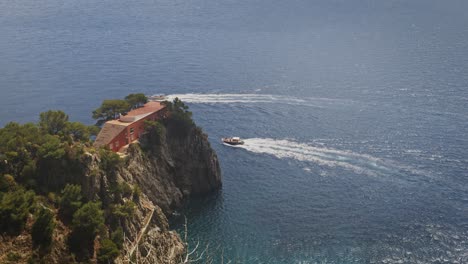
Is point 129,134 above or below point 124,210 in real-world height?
above

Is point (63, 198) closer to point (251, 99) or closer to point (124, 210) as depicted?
point (124, 210)

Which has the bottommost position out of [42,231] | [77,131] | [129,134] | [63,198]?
[42,231]

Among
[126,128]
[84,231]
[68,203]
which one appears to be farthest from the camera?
[126,128]

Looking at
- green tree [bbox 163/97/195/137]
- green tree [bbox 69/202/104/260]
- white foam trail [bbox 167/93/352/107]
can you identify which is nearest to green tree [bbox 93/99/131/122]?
green tree [bbox 163/97/195/137]

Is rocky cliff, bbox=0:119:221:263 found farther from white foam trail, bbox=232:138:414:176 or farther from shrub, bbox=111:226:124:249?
white foam trail, bbox=232:138:414:176

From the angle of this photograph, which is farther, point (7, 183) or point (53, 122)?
point (53, 122)

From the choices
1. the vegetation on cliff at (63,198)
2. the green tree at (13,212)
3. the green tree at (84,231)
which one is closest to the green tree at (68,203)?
the vegetation on cliff at (63,198)

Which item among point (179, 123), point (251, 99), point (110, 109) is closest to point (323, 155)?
point (179, 123)
